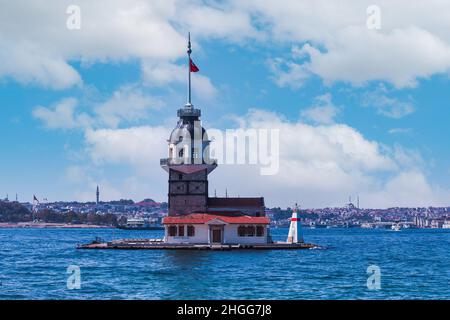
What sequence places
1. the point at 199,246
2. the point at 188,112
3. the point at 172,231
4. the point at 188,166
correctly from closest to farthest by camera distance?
the point at 199,246 < the point at 172,231 < the point at 188,166 < the point at 188,112

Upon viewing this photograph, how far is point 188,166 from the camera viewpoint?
73812mm

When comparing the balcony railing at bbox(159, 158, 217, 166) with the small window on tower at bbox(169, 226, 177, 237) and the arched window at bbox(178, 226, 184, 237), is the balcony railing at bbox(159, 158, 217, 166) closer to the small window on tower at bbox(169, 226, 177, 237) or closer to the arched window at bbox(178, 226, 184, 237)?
the small window on tower at bbox(169, 226, 177, 237)

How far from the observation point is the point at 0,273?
157 feet

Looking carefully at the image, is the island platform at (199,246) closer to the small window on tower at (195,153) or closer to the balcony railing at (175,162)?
the balcony railing at (175,162)

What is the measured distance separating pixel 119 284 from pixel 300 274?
1302 centimetres

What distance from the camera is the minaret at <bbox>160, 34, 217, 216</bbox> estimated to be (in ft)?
241

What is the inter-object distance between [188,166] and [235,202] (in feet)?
22.6

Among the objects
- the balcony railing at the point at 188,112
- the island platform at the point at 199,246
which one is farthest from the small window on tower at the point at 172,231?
the balcony railing at the point at 188,112

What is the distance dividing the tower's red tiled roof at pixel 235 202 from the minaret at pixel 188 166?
1.72 metres

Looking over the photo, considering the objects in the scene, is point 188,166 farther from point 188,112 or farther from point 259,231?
point 259,231

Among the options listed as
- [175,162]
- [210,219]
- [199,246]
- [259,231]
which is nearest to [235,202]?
[259,231]
